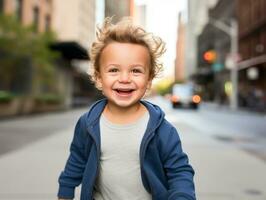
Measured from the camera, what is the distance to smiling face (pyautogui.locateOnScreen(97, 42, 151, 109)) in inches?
92.4

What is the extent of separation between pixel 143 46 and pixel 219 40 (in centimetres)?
8187

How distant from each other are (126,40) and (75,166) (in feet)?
2.16

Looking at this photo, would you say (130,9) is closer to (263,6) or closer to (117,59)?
(117,59)

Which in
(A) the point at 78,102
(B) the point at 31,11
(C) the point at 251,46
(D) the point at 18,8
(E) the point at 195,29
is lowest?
(A) the point at 78,102

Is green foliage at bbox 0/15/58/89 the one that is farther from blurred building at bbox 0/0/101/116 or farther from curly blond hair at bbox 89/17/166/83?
curly blond hair at bbox 89/17/166/83

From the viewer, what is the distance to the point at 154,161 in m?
2.37

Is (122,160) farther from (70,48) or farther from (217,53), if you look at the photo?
(217,53)

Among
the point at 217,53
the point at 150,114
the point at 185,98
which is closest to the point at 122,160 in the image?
the point at 150,114

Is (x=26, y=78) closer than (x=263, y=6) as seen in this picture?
Yes

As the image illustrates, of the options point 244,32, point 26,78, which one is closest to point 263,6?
point 244,32

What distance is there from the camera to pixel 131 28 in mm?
2393

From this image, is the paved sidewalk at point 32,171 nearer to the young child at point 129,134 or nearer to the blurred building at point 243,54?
the young child at point 129,134

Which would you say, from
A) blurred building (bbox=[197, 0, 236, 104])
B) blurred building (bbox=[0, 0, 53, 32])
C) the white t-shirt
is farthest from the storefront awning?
the white t-shirt

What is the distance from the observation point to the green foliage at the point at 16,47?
30125 mm
